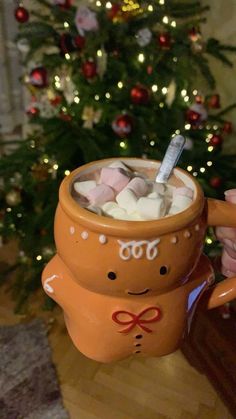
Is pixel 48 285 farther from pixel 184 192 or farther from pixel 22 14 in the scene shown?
pixel 22 14

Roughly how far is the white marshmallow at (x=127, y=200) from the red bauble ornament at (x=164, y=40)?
84 centimetres

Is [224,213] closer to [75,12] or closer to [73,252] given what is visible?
[73,252]

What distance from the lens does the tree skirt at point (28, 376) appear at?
1195 millimetres

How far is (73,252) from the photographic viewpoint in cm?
48

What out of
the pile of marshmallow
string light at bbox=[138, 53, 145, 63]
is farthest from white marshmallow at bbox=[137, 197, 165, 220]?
string light at bbox=[138, 53, 145, 63]

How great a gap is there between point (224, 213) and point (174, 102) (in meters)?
0.85

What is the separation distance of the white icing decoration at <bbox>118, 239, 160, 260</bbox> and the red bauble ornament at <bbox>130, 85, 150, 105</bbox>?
799mm

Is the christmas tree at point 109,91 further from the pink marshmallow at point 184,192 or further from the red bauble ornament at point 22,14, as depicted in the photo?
the pink marshmallow at point 184,192

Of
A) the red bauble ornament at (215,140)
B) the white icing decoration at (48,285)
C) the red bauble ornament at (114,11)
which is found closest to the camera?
the white icing decoration at (48,285)

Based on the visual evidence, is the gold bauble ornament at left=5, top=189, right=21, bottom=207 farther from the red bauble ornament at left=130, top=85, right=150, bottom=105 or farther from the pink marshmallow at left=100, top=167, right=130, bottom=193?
the pink marshmallow at left=100, top=167, right=130, bottom=193

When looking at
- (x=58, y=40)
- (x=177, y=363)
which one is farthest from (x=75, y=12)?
(x=177, y=363)

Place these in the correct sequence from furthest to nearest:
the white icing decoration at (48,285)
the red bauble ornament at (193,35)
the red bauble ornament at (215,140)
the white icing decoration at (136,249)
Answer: the red bauble ornament at (215,140) → the red bauble ornament at (193,35) → the white icing decoration at (48,285) → the white icing decoration at (136,249)

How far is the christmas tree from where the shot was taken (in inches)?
46.4

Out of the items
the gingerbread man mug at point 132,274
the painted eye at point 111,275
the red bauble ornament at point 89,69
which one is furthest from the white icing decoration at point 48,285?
the red bauble ornament at point 89,69
